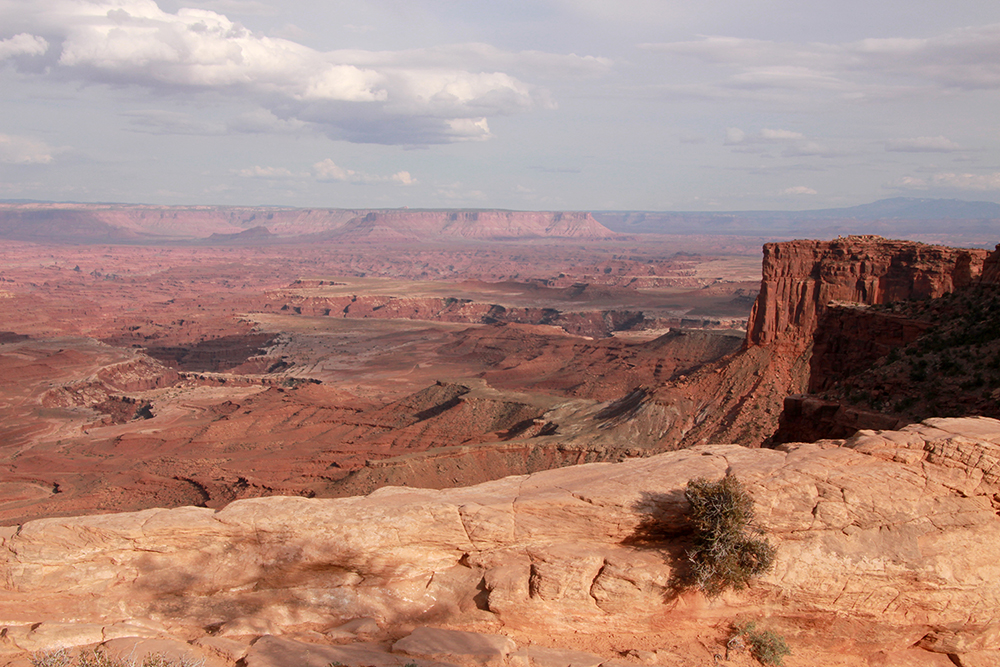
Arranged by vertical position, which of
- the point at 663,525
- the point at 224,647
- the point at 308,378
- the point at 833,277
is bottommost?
the point at 308,378

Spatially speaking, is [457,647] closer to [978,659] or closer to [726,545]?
[726,545]

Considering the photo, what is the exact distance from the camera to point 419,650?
7875 mm

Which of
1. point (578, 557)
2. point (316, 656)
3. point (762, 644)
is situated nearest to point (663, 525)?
point (578, 557)

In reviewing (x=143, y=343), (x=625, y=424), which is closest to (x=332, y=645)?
(x=625, y=424)

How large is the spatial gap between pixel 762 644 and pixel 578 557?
2.33 meters

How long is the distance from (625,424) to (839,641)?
78.6 ft

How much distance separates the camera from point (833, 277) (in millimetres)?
35094

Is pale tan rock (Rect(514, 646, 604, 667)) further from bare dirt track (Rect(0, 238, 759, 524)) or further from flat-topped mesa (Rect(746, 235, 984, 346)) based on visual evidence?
flat-topped mesa (Rect(746, 235, 984, 346))

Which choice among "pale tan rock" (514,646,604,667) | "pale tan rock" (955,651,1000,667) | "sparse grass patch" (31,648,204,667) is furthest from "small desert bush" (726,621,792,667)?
"sparse grass patch" (31,648,204,667)

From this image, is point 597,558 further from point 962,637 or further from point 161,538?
point 161,538

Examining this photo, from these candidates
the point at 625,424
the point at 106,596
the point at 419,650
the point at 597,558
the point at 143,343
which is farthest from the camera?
the point at 143,343

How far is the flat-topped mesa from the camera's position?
33.0m

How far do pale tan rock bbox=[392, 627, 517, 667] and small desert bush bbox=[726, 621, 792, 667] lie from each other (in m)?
2.66

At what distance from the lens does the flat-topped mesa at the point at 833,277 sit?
33.0 meters
